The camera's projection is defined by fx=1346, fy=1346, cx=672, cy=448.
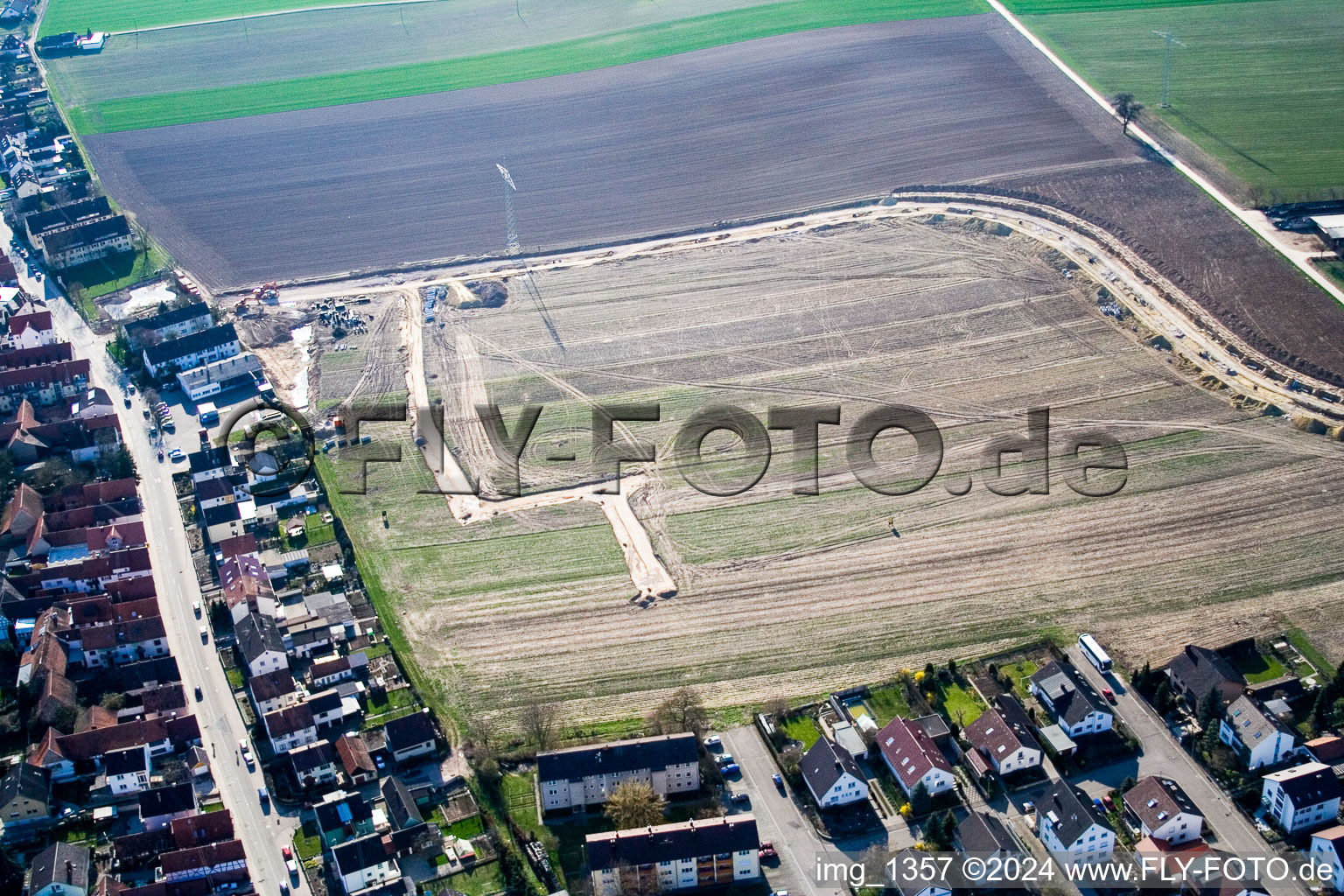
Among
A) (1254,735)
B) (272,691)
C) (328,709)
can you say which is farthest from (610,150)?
(1254,735)

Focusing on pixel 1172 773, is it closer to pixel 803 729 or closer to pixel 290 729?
pixel 803 729

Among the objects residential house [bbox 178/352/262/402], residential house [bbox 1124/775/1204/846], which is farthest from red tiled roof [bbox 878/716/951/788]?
residential house [bbox 178/352/262/402]

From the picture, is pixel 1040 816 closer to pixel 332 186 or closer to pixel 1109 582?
pixel 1109 582

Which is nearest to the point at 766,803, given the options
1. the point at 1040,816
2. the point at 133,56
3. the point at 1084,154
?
the point at 1040,816

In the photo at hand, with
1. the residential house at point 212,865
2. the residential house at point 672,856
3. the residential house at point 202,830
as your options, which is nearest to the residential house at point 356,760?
the residential house at point 202,830

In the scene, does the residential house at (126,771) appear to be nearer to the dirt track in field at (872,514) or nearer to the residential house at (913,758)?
the dirt track in field at (872,514)

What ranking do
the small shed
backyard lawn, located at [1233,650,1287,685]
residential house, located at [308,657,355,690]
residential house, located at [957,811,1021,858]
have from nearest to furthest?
residential house, located at [957,811,1021,858], the small shed, backyard lawn, located at [1233,650,1287,685], residential house, located at [308,657,355,690]

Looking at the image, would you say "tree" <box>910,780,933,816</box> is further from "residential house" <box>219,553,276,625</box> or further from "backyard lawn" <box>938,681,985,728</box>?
"residential house" <box>219,553,276,625</box>
